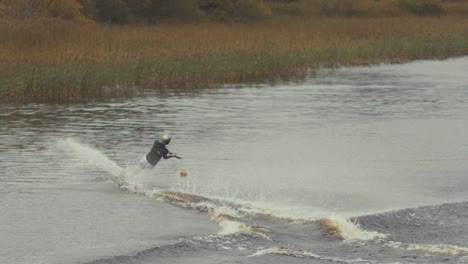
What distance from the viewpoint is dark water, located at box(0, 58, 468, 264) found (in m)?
12.0

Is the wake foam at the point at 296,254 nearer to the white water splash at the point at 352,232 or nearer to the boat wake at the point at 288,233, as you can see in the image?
the boat wake at the point at 288,233

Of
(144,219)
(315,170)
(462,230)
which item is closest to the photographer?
(462,230)

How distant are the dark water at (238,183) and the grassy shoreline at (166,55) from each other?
1703mm

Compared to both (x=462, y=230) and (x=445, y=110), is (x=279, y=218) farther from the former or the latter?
(x=445, y=110)

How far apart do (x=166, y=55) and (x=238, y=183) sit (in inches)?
772

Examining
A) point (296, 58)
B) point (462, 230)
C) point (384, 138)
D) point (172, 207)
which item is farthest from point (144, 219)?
point (296, 58)

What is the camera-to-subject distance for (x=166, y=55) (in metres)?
35.6

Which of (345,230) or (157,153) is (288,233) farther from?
(157,153)

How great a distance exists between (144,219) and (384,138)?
9.46m

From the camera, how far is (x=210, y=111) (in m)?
27.6

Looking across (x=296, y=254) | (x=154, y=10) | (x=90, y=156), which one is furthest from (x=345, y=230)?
(x=154, y=10)

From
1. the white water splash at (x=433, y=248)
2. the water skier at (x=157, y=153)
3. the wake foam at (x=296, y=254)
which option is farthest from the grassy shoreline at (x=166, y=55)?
the white water splash at (x=433, y=248)

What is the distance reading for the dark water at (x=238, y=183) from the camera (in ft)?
39.5

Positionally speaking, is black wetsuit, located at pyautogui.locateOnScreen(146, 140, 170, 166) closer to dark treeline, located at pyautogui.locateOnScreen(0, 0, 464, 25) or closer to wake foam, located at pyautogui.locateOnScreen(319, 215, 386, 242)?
wake foam, located at pyautogui.locateOnScreen(319, 215, 386, 242)
